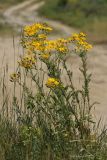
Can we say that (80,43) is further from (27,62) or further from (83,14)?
(83,14)

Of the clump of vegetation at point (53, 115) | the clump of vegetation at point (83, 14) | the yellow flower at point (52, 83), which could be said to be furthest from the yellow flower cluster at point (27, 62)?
the clump of vegetation at point (83, 14)

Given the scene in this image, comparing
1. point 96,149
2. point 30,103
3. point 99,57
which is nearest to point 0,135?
point 30,103

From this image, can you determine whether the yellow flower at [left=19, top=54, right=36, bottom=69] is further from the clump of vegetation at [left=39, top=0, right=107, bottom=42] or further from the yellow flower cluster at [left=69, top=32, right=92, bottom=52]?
the clump of vegetation at [left=39, top=0, right=107, bottom=42]

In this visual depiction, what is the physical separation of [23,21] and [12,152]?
1377 cm

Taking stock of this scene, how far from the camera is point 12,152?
12.6 feet

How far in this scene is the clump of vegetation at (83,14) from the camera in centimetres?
1439

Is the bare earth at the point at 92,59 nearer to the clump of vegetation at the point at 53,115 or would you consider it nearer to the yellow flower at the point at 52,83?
the clump of vegetation at the point at 53,115

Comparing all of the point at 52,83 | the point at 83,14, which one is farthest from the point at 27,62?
the point at 83,14

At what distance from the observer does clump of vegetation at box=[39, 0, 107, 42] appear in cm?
1439

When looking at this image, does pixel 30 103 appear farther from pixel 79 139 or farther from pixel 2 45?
pixel 2 45

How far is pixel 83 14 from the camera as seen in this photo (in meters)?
17.8

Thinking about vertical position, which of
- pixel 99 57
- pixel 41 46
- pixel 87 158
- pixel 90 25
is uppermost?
pixel 90 25

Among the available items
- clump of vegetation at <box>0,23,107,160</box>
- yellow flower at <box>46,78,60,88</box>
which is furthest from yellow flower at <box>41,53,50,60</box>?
yellow flower at <box>46,78,60,88</box>

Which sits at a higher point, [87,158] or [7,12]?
[7,12]
